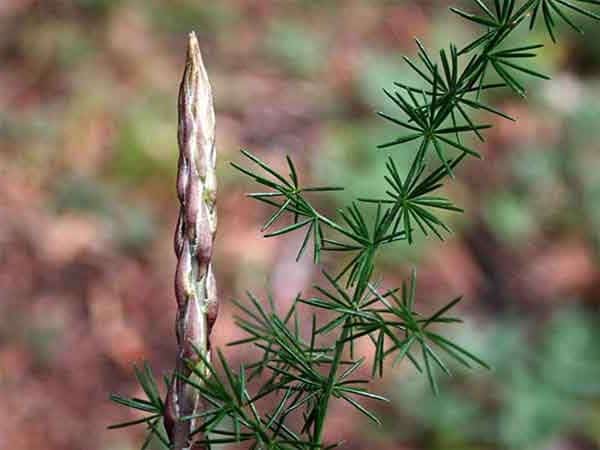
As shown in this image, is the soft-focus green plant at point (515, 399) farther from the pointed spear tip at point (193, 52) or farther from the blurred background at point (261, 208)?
the pointed spear tip at point (193, 52)

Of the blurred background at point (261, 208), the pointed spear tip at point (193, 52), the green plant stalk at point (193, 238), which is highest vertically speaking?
the blurred background at point (261, 208)

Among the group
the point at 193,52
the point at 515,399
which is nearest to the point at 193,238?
the point at 193,52

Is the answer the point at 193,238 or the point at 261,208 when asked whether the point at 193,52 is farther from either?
the point at 261,208

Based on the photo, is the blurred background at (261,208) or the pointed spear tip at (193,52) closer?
Answer: the pointed spear tip at (193,52)

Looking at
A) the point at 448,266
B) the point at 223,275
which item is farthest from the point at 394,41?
the point at 223,275

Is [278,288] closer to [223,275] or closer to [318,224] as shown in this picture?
[223,275]

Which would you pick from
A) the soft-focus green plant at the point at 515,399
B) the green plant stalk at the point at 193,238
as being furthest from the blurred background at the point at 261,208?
the green plant stalk at the point at 193,238
